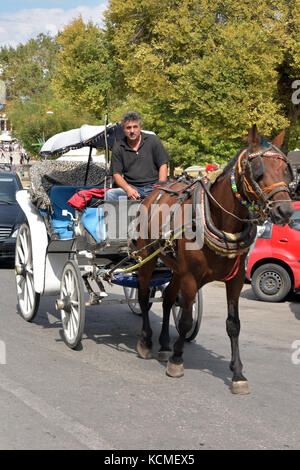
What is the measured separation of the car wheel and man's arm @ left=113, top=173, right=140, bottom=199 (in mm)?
4650

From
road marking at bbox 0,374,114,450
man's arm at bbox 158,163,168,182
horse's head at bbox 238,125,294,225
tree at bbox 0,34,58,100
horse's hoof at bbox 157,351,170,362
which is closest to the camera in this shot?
road marking at bbox 0,374,114,450

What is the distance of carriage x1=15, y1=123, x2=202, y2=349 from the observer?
7055 mm

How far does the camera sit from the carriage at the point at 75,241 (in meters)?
7.05

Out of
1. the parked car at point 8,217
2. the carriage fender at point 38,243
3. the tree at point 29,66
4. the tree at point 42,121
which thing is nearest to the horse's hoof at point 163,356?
the carriage fender at point 38,243

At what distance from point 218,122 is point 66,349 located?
16.7 m

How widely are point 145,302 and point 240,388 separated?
1.85 meters

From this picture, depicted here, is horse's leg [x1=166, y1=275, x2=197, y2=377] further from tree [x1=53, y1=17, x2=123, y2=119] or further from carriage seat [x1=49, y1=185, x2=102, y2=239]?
tree [x1=53, y1=17, x2=123, y2=119]

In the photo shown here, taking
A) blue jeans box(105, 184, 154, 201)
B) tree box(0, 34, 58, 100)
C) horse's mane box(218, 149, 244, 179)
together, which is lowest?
blue jeans box(105, 184, 154, 201)

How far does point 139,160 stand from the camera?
7227mm

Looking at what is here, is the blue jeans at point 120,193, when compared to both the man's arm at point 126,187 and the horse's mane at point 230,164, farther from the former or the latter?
the horse's mane at point 230,164

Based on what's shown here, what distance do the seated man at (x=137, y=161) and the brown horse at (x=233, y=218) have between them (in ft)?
2.92

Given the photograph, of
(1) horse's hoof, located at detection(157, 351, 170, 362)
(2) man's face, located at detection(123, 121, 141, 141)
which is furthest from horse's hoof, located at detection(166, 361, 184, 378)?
(2) man's face, located at detection(123, 121, 141, 141)

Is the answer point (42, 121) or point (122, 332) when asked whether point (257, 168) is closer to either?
point (122, 332)

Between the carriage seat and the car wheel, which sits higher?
the carriage seat
